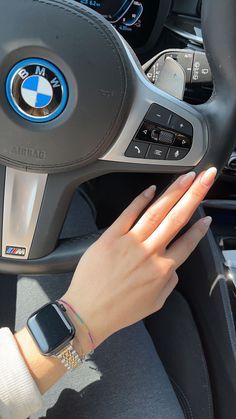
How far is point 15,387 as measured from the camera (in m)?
0.66

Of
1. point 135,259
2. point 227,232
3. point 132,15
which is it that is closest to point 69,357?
point 135,259

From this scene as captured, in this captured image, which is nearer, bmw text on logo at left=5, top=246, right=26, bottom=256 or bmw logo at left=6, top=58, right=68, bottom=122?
bmw logo at left=6, top=58, right=68, bottom=122

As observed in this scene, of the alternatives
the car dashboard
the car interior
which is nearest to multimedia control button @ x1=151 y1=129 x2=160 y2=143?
the car interior

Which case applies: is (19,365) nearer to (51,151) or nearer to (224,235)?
(51,151)

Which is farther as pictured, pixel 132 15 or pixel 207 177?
pixel 132 15

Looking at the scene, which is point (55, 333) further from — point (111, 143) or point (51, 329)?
point (111, 143)

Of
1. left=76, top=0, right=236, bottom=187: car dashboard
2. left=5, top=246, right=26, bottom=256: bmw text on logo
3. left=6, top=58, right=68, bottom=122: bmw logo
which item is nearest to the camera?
left=6, top=58, right=68, bottom=122: bmw logo

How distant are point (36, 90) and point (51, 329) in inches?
11.7

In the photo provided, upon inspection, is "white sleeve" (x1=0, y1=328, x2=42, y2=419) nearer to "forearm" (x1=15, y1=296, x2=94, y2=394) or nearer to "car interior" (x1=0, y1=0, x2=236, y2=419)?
"forearm" (x1=15, y1=296, x2=94, y2=394)

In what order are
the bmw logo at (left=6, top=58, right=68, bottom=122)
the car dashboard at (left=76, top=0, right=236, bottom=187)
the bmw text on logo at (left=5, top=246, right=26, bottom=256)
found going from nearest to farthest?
the bmw logo at (left=6, top=58, right=68, bottom=122), the bmw text on logo at (left=5, top=246, right=26, bottom=256), the car dashboard at (left=76, top=0, right=236, bottom=187)

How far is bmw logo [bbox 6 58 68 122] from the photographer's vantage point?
63 centimetres

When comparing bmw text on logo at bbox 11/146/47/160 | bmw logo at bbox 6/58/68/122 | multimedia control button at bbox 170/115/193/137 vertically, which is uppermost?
bmw logo at bbox 6/58/68/122

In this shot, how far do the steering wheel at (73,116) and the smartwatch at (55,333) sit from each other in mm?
81

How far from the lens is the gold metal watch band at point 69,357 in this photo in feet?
2.28
